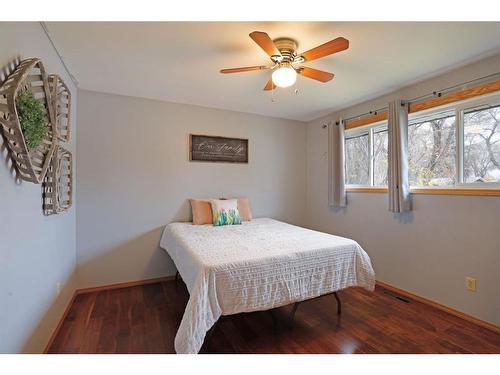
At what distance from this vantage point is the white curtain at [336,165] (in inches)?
128

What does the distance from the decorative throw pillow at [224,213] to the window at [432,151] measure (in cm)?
207

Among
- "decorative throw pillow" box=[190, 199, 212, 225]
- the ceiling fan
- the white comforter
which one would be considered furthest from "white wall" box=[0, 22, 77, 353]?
"decorative throw pillow" box=[190, 199, 212, 225]

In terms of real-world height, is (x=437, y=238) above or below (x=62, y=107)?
below

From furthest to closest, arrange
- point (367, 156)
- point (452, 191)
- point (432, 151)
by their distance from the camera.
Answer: point (367, 156) < point (432, 151) < point (452, 191)

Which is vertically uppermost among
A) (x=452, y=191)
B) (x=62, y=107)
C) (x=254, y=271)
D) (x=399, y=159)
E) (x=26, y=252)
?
(x=62, y=107)

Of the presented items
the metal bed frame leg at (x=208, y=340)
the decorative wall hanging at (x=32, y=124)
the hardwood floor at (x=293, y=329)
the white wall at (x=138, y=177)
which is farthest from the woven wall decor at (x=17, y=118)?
→ the metal bed frame leg at (x=208, y=340)

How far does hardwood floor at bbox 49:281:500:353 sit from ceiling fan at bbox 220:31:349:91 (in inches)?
77.6

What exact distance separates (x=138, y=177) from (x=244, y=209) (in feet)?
4.70

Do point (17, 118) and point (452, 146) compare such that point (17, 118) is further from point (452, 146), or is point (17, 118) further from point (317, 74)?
point (452, 146)

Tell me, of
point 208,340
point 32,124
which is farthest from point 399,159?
point 32,124

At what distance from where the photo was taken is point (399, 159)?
249 cm

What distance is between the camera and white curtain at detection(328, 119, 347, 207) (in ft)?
10.6

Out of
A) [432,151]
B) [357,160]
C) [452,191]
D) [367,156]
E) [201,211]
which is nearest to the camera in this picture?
[452,191]
